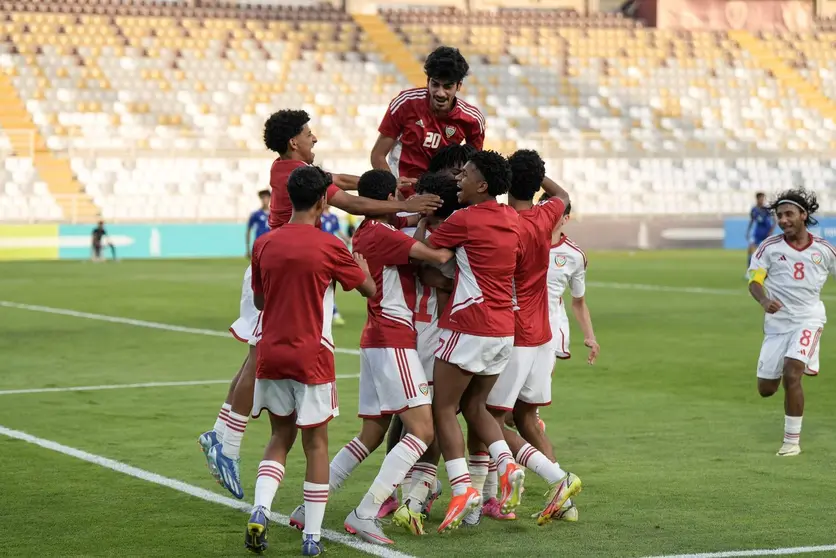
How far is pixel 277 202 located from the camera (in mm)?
7762

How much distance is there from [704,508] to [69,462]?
13.8ft

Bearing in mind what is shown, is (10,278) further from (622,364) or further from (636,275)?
(622,364)

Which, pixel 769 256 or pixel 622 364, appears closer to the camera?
pixel 769 256

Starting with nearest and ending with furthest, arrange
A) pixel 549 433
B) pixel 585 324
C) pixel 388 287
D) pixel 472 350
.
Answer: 1. pixel 472 350
2. pixel 388 287
3. pixel 585 324
4. pixel 549 433

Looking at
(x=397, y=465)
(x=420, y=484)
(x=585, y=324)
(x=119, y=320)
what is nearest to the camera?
(x=397, y=465)

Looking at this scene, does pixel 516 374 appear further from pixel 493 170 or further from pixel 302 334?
pixel 302 334

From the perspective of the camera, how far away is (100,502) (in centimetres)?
781

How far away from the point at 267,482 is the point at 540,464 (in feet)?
5.14

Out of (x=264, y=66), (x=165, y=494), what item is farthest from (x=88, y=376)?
(x=264, y=66)

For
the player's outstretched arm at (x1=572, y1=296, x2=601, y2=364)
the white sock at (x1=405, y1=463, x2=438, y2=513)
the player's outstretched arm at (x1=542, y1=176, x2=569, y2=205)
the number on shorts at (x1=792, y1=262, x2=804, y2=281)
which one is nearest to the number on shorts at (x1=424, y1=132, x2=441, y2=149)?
the player's outstretched arm at (x1=542, y1=176, x2=569, y2=205)

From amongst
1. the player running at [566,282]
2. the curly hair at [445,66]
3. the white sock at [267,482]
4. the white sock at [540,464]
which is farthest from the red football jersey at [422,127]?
the white sock at [267,482]

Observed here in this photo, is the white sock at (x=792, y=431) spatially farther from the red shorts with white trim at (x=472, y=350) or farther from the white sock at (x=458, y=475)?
the white sock at (x=458, y=475)

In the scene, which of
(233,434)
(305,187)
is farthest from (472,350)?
(233,434)

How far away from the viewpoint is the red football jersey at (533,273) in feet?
24.4
